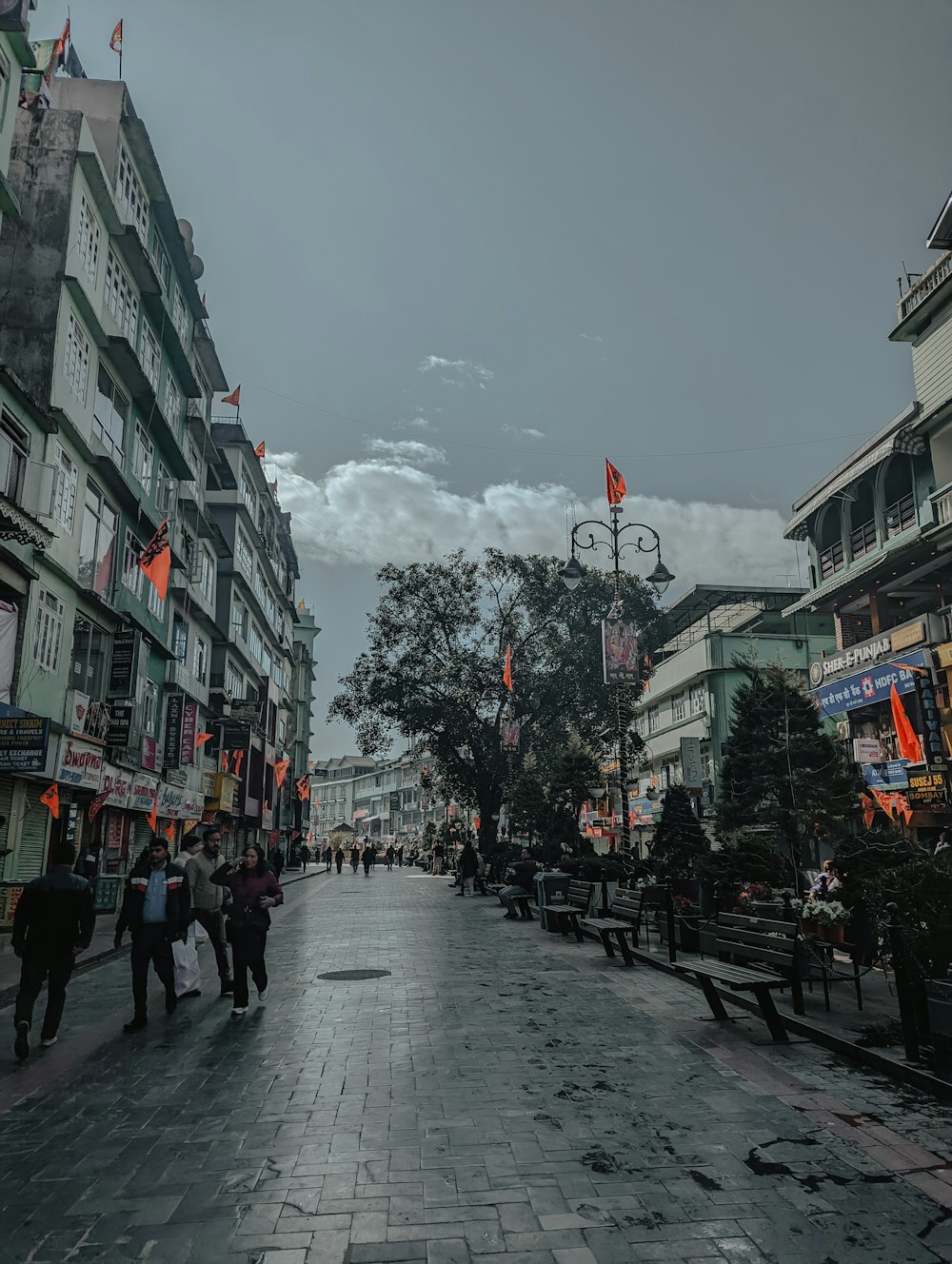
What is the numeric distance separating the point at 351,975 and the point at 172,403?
805 inches

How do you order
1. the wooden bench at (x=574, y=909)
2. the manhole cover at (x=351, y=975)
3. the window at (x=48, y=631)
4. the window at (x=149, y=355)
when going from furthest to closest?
the window at (x=149, y=355) → the window at (x=48, y=631) → the wooden bench at (x=574, y=909) → the manhole cover at (x=351, y=975)

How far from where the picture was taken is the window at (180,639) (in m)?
29.6

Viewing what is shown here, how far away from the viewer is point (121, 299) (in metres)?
22.4

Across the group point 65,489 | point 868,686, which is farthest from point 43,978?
point 868,686

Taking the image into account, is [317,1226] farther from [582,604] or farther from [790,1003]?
[582,604]

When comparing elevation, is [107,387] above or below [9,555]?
above

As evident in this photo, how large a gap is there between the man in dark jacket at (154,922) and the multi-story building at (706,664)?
3117 cm

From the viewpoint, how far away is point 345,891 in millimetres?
34656

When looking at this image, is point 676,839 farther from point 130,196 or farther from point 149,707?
point 130,196

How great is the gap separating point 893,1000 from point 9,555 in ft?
47.2

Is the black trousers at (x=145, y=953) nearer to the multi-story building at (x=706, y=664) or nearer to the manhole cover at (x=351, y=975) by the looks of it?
the manhole cover at (x=351, y=975)

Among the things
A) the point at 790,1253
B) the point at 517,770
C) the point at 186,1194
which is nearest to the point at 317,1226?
the point at 186,1194

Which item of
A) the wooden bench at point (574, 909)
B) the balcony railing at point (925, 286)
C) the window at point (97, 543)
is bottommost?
the wooden bench at point (574, 909)

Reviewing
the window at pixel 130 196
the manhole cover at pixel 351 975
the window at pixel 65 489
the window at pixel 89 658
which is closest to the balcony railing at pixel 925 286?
the window at pixel 130 196
